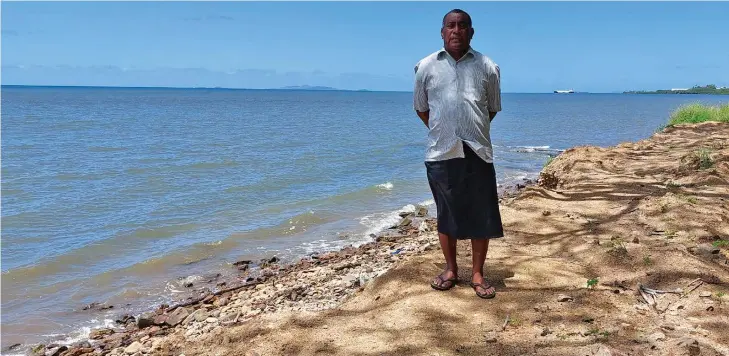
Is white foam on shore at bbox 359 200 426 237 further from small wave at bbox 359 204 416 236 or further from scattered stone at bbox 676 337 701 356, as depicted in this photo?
scattered stone at bbox 676 337 701 356

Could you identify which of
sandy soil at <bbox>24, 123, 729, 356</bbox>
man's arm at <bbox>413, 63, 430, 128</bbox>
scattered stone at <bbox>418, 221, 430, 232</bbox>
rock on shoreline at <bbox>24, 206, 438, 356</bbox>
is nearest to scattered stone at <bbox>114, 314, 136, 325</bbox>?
rock on shoreline at <bbox>24, 206, 438, 356</bbox>

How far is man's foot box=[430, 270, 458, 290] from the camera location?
4551mm

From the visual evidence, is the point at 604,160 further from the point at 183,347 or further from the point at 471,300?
the point at 183,347

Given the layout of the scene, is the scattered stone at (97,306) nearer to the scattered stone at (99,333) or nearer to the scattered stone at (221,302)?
the scattered stone at (99,333)

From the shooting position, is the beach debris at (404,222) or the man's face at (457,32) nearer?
the man's face at (457,32)

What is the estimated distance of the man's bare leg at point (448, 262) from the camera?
4.52 metres

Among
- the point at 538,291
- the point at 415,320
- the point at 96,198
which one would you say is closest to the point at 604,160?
the point at 538,291

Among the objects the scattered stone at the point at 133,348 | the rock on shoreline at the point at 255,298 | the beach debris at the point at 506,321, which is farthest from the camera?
the rock on shoreline at the point at 255,298

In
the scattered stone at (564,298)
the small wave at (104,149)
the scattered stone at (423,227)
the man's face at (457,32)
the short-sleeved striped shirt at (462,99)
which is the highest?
the man's face at (457,32)

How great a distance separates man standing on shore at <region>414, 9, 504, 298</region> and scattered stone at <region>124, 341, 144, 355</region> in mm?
3168

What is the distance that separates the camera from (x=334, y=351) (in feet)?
12.2

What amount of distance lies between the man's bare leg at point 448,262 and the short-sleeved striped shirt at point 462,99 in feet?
2.29

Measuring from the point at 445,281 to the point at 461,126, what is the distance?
1264mm

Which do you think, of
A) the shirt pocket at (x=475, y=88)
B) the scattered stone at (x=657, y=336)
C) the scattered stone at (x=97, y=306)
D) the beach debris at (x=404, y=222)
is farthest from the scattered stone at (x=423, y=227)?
the scattered stone at (x=657, y=336)
